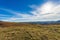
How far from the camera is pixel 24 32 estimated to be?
37.3ft

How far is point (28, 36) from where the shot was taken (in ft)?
34.8

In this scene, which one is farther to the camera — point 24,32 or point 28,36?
point 24,32

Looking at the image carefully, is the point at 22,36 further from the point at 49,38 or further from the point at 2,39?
the point at 49,38

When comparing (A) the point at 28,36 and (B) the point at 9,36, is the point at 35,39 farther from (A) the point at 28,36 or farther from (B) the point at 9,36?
(B) the point at 9,36

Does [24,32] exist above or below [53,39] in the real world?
above

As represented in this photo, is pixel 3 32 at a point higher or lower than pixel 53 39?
higher

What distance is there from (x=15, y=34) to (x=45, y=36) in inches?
125

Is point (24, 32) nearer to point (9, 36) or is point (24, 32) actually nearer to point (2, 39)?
point (9, 36)

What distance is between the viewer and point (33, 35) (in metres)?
11.1

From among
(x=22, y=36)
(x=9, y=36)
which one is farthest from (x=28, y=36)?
(x=9, y=36)

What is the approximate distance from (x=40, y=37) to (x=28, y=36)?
1.27 metres

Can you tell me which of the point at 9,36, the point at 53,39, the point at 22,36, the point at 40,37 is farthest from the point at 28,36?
the point at 53,39

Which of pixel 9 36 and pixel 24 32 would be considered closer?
pixel 9 36

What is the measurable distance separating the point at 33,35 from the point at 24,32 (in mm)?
1056
